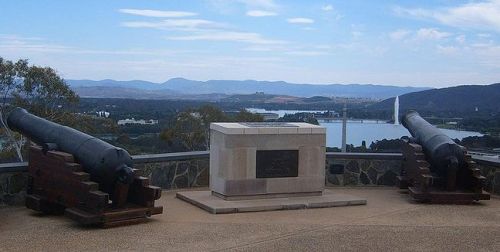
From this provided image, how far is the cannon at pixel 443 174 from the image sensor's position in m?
10.8

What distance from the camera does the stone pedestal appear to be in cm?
1028

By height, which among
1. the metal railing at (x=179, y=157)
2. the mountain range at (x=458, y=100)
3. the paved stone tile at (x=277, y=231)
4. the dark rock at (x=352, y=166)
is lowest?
the paved stone tile at (x=277, y=231)

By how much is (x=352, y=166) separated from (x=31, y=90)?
15.6m

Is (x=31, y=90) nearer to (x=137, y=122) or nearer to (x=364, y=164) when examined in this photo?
(x=137, y=122)

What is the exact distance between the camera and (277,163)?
10.6m

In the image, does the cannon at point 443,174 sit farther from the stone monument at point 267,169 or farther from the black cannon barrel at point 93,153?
the black cannon barrel at point 93,153

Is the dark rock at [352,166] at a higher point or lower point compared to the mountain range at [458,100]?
lower

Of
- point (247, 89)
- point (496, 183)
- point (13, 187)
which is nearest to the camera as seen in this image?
point (13, 187)

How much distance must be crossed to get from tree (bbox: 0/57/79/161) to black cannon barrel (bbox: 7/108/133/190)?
49.2ft

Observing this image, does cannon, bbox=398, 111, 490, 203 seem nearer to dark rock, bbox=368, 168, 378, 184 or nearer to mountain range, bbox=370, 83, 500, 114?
dark rock, bbox=368, 168, 378, 184

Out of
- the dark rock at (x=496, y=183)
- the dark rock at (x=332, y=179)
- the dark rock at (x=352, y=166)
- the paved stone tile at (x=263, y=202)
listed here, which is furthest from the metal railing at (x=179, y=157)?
the dark rock at (x=496, y=183)

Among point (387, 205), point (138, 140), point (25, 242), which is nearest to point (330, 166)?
point (387, 205)

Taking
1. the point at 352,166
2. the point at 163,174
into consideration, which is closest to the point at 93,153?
the point at 163,174

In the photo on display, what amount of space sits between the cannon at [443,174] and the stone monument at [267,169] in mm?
1091
